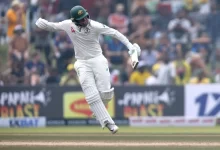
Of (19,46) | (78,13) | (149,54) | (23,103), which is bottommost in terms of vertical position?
(23,103)

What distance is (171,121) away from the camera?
14719 mm

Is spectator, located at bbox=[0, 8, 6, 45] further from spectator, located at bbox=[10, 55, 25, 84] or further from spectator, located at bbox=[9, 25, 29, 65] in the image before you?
spectator, located at bbox=[10, 55, 25, 84]

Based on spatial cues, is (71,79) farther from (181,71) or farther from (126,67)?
(181,71)

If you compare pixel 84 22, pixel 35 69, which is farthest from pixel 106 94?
pixel 35 69

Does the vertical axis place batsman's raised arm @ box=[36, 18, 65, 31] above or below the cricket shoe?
above

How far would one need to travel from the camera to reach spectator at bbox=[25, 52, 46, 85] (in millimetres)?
15922

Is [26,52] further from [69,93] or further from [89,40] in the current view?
[89,40]

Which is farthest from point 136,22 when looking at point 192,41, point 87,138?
point 87,138

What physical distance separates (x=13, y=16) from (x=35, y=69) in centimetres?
151

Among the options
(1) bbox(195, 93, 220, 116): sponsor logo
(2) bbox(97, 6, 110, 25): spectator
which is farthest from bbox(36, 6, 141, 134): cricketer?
(2) bbox(97, 6, 110, 25): spectator

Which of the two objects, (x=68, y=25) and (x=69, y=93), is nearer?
(x=68, y=25)

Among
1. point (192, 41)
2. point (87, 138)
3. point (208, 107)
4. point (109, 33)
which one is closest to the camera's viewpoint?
point (109, 33)

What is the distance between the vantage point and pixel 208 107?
14773mm

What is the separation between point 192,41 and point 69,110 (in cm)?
335
